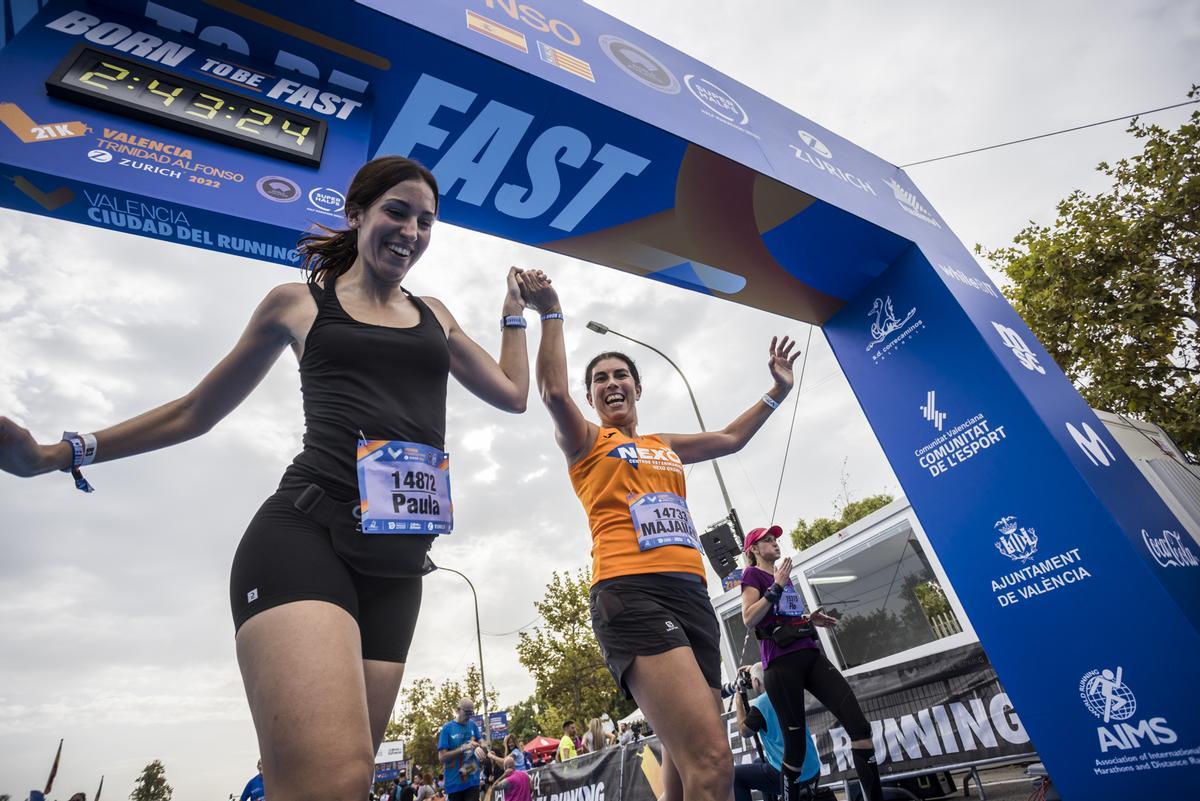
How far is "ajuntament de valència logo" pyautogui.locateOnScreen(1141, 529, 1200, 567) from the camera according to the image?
3863 mm

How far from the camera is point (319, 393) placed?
1.47 m

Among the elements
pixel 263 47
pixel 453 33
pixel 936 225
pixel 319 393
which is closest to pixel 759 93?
pixel 936 225

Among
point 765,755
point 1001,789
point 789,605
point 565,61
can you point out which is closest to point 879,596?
point 1001,789

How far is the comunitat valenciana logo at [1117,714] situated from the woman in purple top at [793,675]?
1.35 m

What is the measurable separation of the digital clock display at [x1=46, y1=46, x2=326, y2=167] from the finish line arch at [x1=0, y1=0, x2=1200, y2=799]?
11 millimetres

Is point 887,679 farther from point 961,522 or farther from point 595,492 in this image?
point 595,492

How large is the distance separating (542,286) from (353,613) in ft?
4.19

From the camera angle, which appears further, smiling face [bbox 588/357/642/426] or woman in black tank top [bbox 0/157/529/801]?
smiling face [bbox 588/357/642/426]

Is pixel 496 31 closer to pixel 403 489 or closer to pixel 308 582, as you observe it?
pixel 403 489

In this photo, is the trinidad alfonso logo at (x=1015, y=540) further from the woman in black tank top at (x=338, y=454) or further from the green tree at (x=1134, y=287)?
the green tree at (x=1134, y=287)

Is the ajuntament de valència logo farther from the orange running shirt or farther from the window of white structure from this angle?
the orange running shirt

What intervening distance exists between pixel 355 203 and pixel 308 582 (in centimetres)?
110

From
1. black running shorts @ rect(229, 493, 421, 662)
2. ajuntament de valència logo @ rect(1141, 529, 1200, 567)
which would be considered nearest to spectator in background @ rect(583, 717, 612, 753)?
ajuntament de valència logo @ rect(1141, 529, 1200, 567)

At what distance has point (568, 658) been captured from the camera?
2475cm
